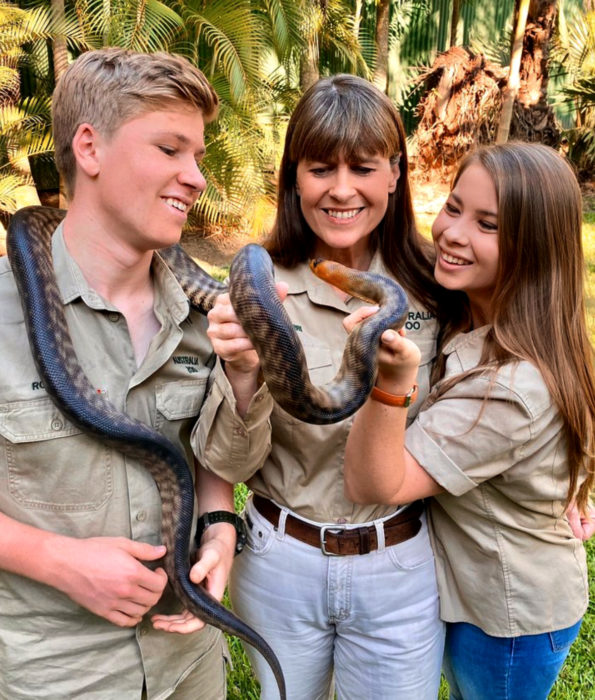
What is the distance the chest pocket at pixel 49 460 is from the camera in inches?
79.4

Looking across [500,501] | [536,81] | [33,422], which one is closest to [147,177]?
[33,422]

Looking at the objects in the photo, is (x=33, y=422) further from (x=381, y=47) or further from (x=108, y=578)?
(x=381, y=47)

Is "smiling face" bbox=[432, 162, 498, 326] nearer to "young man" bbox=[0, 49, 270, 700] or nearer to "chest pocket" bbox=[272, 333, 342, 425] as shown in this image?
"chest pocket" bbox=[272, 333, 342, 425]

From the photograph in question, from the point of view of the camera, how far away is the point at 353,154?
2.45 m

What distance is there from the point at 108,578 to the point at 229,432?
59 centimetres

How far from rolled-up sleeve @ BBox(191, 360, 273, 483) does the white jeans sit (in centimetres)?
41

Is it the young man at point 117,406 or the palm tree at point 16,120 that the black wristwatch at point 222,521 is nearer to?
the young man at point 117,406

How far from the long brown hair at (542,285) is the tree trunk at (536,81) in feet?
45.8

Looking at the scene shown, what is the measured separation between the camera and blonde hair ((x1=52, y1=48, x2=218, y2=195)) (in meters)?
2.10

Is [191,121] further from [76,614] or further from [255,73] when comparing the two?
[255,73]

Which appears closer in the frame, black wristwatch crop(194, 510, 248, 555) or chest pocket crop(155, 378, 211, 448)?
chest pocket crop(155, 378, 211, 448)

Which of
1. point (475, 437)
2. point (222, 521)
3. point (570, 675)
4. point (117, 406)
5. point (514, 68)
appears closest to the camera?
point (117, 406)

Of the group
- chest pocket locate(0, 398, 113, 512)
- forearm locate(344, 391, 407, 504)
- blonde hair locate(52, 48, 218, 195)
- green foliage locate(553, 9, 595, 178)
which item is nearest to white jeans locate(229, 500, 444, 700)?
forearm locate(344, 391, 407, 504)

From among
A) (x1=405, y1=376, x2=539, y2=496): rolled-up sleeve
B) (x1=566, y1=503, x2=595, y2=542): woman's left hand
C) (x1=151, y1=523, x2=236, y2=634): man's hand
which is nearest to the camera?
(x1=151, y1=523, x2=236, y2=634): man's hand
